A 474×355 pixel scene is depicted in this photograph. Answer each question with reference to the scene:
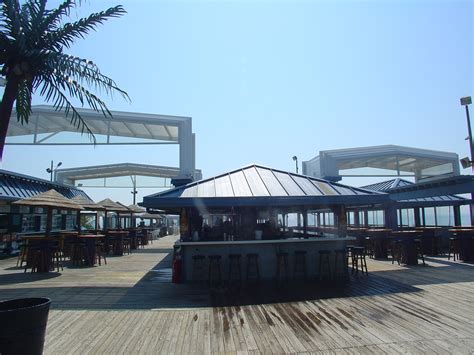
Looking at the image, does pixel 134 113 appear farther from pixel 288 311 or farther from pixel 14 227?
pixel 288 311

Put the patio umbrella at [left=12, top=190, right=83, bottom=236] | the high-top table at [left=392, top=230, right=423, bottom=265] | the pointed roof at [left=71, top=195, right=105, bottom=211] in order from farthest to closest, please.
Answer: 1. the pointed roof at [left=71, top=195, right=105, bottom=211]
2. the high-top table at [left=392, top=230, right=423, bottom=265]
3. the patio umbrella at [left=12, top=190, right=83, bottom=236]

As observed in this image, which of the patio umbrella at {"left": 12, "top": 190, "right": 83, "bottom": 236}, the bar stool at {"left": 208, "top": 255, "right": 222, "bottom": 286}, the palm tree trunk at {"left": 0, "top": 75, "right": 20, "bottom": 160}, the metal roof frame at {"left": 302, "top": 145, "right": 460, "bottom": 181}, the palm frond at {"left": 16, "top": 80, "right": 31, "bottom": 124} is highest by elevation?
the metal roof frame at {"left": 302, "top": 145, "right": 460, "bottom": 181}

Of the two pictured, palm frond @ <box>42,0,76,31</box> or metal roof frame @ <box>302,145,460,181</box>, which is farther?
metal roof frame @ <box>302,145,460,181</box>

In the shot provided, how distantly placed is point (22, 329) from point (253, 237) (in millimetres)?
6591

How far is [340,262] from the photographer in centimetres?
953

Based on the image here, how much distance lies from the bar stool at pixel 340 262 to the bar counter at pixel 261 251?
92mm

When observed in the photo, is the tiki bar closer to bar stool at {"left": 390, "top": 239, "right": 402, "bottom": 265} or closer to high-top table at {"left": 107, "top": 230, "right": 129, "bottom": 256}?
bar stool at {"left": 390, "top": 239, "right": 402, "bottom": 265}

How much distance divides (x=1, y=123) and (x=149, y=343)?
10.9 feet

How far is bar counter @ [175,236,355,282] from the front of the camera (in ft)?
29.5

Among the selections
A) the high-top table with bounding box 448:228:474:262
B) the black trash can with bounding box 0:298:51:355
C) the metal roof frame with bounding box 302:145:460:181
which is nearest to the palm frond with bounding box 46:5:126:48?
the black trash can with bounding box 0:298:51:355

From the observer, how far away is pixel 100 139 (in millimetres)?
18266

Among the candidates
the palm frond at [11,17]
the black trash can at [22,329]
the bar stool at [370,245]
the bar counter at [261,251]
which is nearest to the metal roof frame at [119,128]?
the bar counter at [261,251]

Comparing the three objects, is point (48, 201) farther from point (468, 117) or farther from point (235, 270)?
point (468, 117)

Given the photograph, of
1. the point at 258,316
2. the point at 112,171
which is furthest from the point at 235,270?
the point at 112,171
